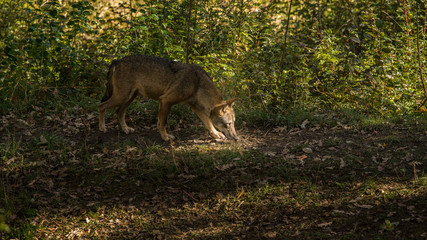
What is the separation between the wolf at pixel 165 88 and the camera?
23.3ft

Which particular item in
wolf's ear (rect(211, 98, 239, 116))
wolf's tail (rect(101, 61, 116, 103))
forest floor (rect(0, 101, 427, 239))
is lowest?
forest floor (rect(0, 101, 427, 239))

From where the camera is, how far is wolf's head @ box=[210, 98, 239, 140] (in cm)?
743

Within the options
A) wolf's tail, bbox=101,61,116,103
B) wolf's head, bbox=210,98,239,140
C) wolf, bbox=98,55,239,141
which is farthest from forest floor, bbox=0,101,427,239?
wolf's tail, bbox=101,61,116,103

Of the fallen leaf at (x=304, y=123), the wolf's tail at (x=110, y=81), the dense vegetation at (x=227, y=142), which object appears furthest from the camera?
the fallen leaf at (x=304, y=123)

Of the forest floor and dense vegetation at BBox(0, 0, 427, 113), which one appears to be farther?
dense vegetation at BBox(0, 0, 427, 113)

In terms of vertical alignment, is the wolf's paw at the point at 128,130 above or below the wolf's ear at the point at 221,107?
below

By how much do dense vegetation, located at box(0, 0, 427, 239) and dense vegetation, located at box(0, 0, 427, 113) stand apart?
0.13 ft

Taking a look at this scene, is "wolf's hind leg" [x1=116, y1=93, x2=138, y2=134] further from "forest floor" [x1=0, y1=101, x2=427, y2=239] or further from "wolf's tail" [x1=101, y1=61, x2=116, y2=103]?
"wolf's tail" [x1=101, y1=61, x2=116, y2=103]

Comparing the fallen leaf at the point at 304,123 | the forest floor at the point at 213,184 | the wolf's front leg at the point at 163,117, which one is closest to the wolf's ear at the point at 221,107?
the forest floor at the point at 213,184

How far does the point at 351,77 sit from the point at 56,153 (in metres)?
6.04

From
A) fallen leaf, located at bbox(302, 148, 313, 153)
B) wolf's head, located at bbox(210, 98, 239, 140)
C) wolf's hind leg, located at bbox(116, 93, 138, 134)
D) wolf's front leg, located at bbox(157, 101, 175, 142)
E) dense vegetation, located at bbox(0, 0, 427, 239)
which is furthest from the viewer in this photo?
wolf's hind leg, located at bbox(116, 93, 138, 134)

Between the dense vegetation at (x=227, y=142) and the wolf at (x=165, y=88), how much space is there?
474 mm

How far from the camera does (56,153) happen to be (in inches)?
260

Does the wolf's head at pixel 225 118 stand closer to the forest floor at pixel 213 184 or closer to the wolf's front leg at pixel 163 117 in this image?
the forest floor at pixel 213 184
